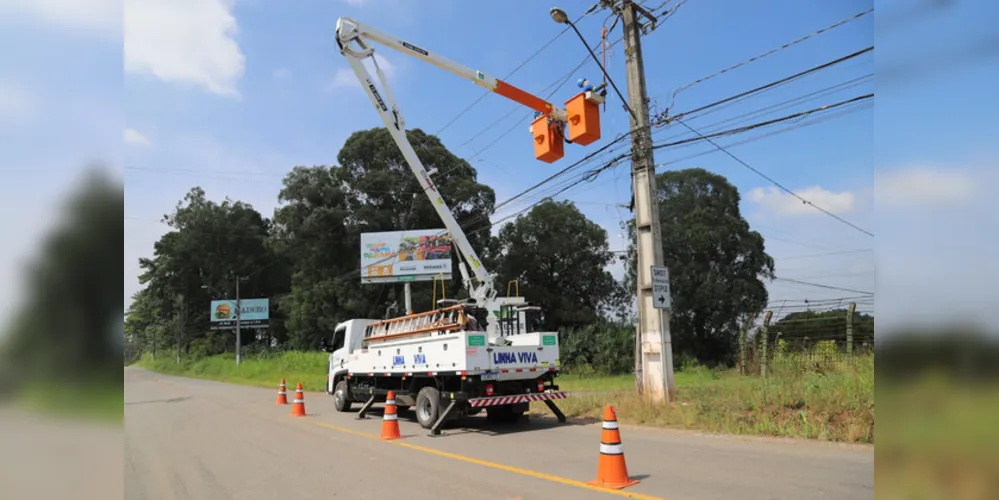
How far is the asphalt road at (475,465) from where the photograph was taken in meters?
6.25

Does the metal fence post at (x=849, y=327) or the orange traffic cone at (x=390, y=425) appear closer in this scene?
the orange traffic cone at (x=390, y=425)

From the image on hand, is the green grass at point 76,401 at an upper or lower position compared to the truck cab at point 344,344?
upper

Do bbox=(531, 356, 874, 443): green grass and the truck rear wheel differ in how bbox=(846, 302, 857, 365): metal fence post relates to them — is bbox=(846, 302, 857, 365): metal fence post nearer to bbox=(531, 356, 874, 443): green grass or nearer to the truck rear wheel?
bbox=(531, 356, 874, 443): green grass

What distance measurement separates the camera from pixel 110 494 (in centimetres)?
169

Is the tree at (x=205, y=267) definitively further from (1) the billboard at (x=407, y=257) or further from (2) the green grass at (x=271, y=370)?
(1) the billboard at (x=407, y=257)

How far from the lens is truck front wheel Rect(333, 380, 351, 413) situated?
52.2 feet

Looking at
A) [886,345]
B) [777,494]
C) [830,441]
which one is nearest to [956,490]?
[886,345]

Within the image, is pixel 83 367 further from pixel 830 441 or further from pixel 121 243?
pixel 830 441

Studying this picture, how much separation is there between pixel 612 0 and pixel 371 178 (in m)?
36.5

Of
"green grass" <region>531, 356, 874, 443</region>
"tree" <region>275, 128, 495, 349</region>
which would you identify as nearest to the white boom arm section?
"green grass" <region>531, 356, 874, 443</region>

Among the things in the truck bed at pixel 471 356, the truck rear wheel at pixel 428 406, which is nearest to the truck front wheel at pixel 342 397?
the truck bed at pixel 471 356

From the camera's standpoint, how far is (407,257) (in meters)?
36.1

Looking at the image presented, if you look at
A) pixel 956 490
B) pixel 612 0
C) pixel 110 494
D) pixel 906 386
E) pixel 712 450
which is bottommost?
pixel 712 450

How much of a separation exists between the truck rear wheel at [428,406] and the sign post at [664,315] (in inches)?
193
